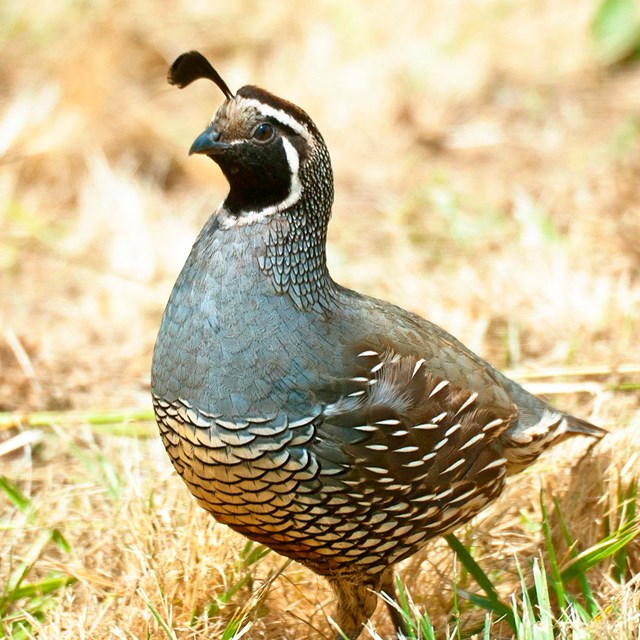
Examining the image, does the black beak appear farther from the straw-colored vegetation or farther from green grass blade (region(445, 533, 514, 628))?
green grass blade (region(445, 533, 514, 628))

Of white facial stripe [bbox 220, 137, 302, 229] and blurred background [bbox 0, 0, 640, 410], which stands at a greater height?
blurred background [bbox 0, 0, 640, 410]

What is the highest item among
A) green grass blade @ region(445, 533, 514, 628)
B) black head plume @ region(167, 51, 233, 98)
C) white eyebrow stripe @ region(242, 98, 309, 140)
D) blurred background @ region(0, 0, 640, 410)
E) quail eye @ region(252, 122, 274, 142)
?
blurred background @ region(0, 0, 640, 410)

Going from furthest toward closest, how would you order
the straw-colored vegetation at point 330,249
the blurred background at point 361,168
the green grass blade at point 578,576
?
1. the blurred background at point 361,168
2. the straw-colored vegetation at point 330,249
3. the green grass blade at point 578,576

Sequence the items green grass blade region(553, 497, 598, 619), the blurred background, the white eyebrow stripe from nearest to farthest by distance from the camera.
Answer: the white eyebrow stripe → green grass blade region(553, 497, 598, 619) → the blurred background

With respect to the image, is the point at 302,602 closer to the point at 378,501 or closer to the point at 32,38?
the point at 378,501

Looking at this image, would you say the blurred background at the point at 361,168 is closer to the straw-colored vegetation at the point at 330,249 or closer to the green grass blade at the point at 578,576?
the straw-colored vegetation at the point at 330,249

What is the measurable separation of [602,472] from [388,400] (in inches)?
34.5

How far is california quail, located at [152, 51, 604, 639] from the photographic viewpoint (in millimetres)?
2736

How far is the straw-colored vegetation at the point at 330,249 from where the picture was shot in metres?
3.22

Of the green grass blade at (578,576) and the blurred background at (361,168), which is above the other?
the blurred background at (361,168)

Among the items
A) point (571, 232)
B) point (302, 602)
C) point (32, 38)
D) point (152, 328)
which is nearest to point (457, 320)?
point (571, 232)

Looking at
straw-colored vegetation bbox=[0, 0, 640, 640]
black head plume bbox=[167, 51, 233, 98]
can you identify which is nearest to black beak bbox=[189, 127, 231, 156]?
black head plume bbox=[167, 51, 233, 98]

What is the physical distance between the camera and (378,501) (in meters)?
2.87

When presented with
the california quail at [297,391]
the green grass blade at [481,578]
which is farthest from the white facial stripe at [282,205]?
the green grass blade at [481,578]
